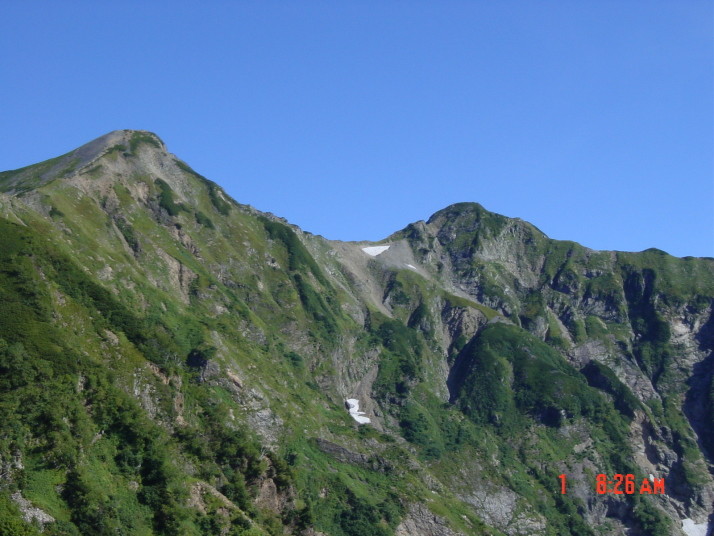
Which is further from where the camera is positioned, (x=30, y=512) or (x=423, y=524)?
(x=423, y=524)

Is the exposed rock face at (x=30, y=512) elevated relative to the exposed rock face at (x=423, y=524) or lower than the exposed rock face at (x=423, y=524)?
lower

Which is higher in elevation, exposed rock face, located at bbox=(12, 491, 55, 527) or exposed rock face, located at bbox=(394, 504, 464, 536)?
exposed rock face, located at bbox=(394, 504, 464, 536)

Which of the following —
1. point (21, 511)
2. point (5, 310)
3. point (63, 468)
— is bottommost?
point (21, 511)

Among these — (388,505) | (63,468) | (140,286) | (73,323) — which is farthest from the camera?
(140,286)

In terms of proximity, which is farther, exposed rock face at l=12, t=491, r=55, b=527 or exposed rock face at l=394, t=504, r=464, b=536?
exposed rock face at l=394, t=504, r=464, b=536

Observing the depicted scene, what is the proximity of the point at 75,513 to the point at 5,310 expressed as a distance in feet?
126

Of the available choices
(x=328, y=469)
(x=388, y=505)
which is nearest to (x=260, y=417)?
(x=328, y=469)

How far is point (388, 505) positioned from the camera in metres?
168

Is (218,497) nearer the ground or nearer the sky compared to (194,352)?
nearer the ground

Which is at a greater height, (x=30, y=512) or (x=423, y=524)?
(x=423, y=524)

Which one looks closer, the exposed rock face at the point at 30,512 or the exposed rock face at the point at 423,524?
the exposed rock face at the point at 30,512

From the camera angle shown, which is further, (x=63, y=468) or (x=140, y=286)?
(x=140, y=286)

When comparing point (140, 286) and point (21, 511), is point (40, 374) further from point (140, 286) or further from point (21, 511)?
point (140, 286)

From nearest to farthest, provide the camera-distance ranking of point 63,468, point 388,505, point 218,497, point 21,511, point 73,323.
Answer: point 21,511 < point 63,468 < point 218,497 < point 73,323 < point 388,505
